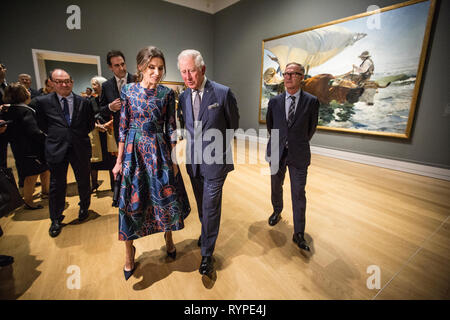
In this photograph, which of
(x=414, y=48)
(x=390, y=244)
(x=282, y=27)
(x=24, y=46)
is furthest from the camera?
(x=282, y=27)

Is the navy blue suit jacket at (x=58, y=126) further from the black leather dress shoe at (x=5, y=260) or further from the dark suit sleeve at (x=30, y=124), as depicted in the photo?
the black leather dress shoe at (x=5, y=260)

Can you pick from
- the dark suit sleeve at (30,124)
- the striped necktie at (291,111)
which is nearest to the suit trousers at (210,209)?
the striped necktie at (291,111)

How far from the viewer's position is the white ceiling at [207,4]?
26.9 ft

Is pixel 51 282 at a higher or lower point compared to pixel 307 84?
lower

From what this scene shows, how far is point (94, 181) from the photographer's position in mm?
3551

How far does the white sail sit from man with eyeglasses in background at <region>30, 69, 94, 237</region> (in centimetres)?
563

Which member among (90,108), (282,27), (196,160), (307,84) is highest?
(282,27)

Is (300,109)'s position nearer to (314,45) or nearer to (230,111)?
(230,111)

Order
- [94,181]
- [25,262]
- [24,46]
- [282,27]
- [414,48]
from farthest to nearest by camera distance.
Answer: [282,27], [24,46], [414,48], [94,181], [25,262]

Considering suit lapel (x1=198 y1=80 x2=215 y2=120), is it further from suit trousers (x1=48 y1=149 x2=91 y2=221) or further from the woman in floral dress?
suit trousers (x1=48 y1=149 x2=91 y2=221)

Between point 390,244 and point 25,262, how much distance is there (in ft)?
11.7

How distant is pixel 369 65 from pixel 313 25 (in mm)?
1962
